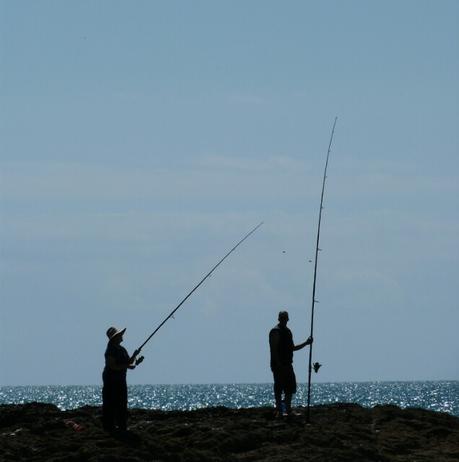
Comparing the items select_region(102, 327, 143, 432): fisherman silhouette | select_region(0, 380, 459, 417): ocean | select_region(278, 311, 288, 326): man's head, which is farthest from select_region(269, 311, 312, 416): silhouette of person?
select_region(0, 380, 459, 417): ocean

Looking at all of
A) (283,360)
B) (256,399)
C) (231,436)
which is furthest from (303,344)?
(256,399)

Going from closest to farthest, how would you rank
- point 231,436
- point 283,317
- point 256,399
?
point 231,436
point 283,317
point 256,399

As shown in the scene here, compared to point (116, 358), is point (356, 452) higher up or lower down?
lower down

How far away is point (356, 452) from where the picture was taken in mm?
16875

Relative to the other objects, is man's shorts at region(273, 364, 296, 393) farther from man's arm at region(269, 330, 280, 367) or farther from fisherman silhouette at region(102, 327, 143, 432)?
fisherman silhouette at region(102, 327, 143, 432)

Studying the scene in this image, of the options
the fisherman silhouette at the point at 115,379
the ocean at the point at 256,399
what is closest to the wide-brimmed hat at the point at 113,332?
the fisherman silhouette at the point at 115,379

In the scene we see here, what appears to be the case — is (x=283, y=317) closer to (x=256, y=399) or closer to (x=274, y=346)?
(x=274, y=346)

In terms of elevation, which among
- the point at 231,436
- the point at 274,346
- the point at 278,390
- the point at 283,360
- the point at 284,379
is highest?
the point at 274,346

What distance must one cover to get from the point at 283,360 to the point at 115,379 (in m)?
3.05

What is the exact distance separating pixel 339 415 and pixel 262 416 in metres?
1.36

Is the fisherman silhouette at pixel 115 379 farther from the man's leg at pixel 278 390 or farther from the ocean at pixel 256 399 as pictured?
the ocean at pixel 256 399

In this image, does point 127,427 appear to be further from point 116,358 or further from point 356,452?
point 356,452

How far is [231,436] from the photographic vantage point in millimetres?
17469

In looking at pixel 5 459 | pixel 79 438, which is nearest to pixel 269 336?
pixel 79 438
